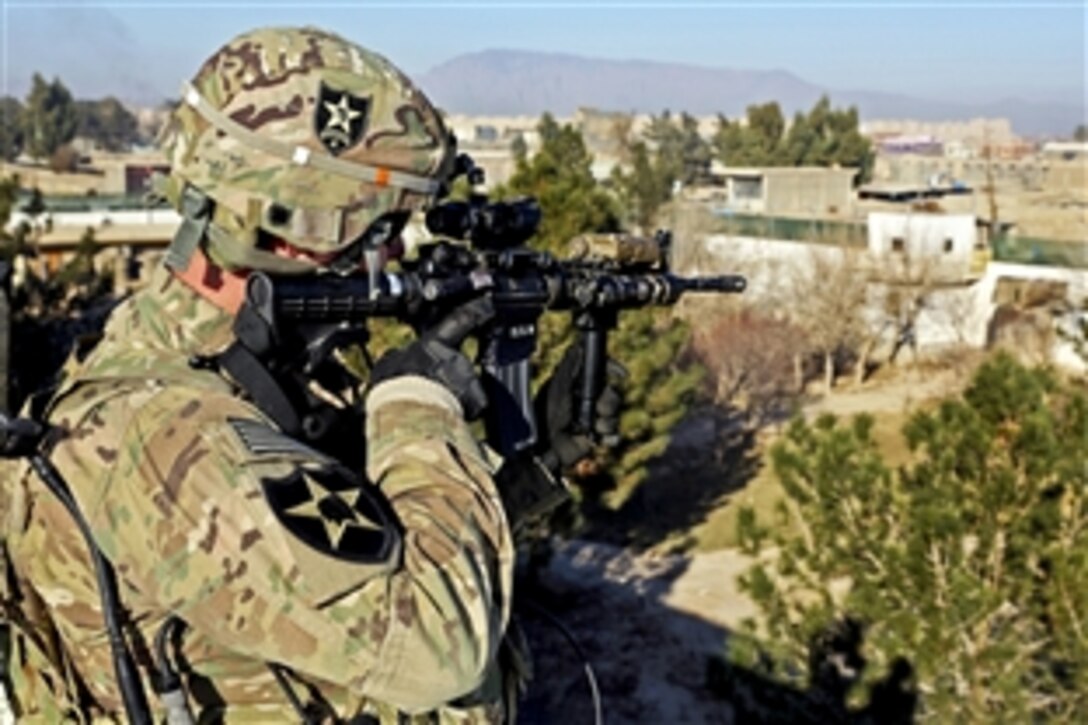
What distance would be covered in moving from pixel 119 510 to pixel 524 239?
1.04 m

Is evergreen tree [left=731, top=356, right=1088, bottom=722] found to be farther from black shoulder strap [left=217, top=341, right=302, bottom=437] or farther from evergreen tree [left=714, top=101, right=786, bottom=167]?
evergreen tree [left=714, top=101, right=786, bottom=167]

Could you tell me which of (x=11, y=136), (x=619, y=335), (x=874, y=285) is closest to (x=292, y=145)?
(x=619, y=335)

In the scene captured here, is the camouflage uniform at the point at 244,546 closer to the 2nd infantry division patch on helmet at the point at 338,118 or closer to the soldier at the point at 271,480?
the soldier at the point at 271,480

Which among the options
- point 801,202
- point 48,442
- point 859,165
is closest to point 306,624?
point 48,442

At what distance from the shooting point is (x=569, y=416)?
2.67 m

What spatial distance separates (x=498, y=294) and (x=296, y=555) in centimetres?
87

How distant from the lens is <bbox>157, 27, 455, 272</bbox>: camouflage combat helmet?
74.4 inches

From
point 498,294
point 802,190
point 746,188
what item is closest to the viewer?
point 498,294

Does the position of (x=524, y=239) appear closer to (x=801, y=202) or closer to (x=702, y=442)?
(x=702, y=442)

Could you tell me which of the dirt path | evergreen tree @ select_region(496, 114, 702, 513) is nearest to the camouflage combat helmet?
the dirt path

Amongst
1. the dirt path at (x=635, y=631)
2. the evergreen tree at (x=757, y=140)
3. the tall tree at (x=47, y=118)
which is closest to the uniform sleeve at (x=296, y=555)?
the dirt path at (x=635, y=631)

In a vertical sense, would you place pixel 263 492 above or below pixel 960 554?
above

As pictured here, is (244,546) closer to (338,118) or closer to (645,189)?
(338,118)

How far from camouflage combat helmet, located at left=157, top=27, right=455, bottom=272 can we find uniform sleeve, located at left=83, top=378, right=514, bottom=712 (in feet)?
1.18
